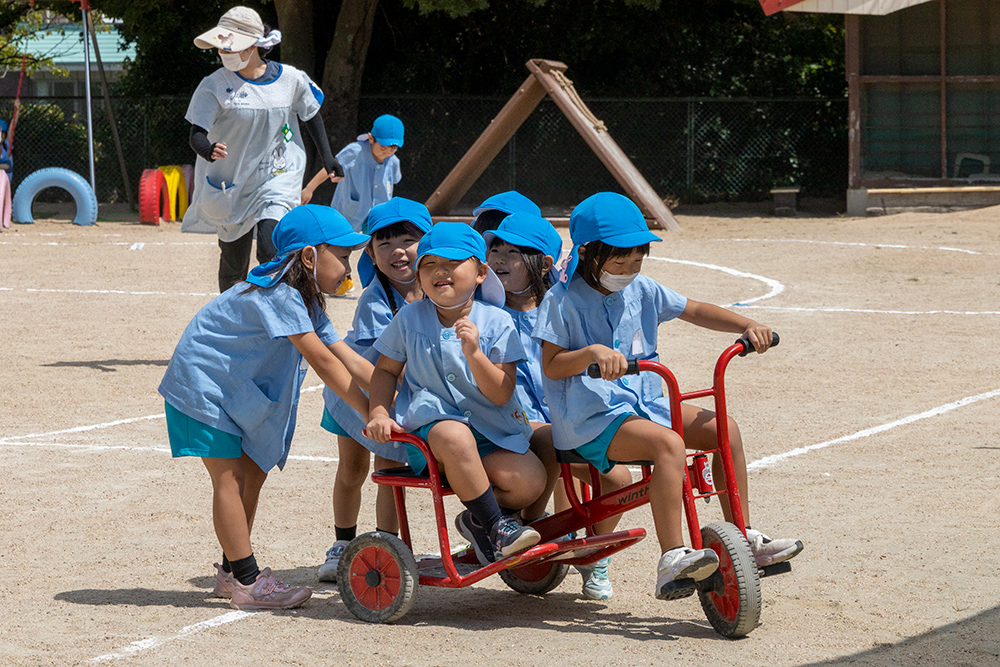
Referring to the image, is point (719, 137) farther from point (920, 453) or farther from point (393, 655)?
point (393, 655)

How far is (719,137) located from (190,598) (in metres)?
20.4

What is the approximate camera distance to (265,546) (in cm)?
500

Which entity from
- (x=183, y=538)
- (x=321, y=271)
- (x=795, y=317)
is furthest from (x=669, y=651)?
(x=795, y=317)

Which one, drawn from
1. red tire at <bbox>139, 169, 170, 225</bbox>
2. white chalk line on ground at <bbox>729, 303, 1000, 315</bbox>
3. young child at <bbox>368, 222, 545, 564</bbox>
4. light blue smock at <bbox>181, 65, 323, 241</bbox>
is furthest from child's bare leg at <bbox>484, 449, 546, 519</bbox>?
red tire at <bbox>139, 169, 170, 225</bbox>

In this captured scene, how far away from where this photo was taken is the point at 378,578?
13.7ft

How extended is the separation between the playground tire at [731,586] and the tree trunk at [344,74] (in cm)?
1892

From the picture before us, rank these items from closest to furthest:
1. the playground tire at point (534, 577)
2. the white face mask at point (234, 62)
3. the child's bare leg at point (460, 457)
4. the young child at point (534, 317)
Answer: the child's bare leg at point (460, 457) → the young child at point (534, 317) → the playground tire at point (534, 577) → the white face mask at point (234, 62)

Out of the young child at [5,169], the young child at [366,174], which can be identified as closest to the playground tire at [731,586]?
the young child at [366,174]

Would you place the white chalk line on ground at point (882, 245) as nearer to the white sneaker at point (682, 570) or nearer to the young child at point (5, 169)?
the young child at point (5, 169)

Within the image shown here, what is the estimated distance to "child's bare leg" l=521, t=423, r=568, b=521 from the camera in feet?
14.1

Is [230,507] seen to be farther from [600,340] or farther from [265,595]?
[600,340]

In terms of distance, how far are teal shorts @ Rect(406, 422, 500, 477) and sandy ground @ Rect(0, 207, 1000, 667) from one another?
0.50 m

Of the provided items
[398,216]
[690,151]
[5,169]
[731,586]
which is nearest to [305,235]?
[398,216]

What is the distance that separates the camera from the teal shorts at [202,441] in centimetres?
431
